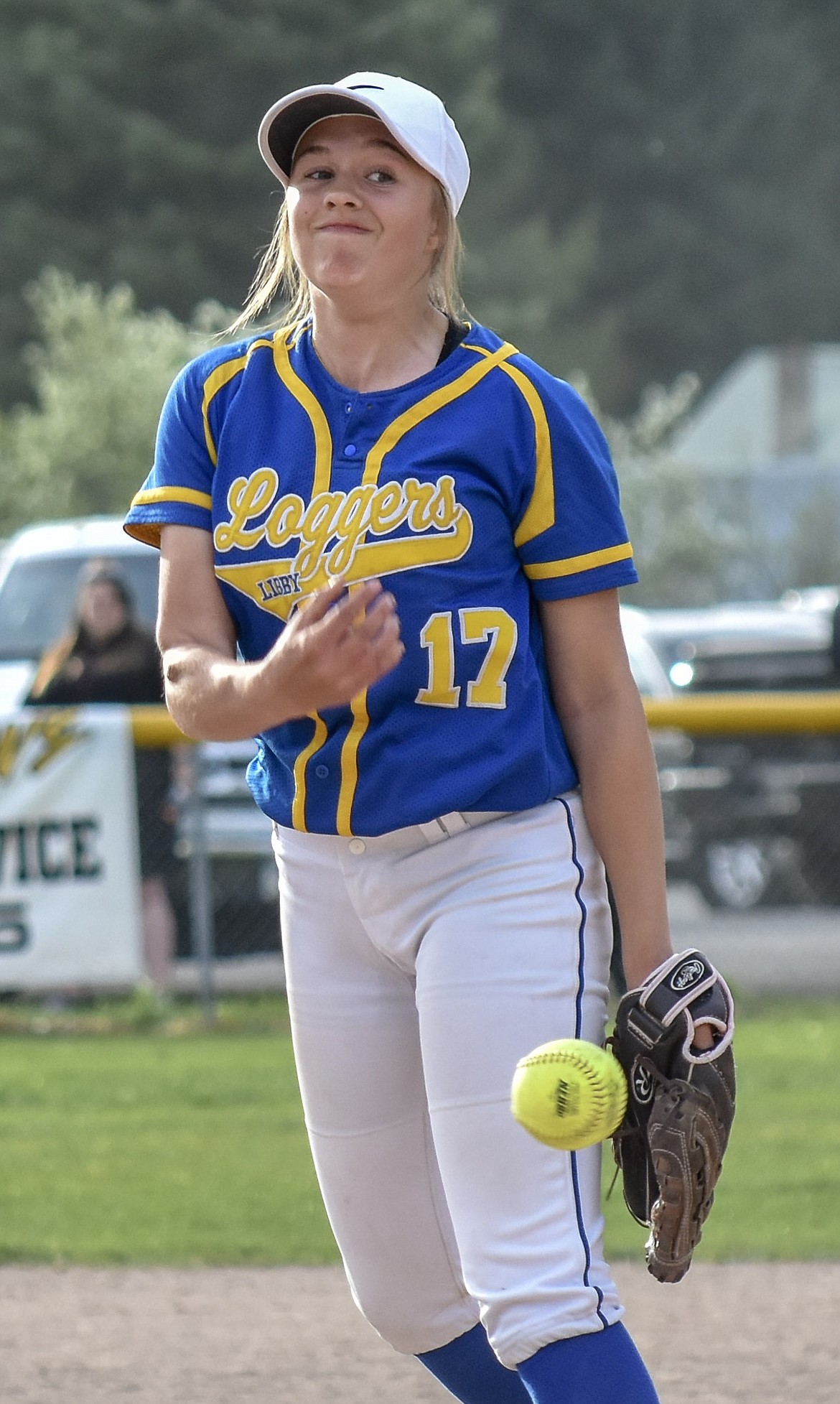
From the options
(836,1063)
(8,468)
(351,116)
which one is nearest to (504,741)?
(351,116)

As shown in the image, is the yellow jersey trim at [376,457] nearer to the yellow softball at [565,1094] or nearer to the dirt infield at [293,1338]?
the yellow softball at [565,1094]

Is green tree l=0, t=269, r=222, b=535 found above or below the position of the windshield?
above

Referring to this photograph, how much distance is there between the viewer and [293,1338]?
4918 millimetres

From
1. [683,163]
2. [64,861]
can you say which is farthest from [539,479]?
[683,163]

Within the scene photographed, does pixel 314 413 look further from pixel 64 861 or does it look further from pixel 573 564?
pixel 64 861

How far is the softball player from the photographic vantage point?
2.84 metres

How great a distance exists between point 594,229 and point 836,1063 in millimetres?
43859

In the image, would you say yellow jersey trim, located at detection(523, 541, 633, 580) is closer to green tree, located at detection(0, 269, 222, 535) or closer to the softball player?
the softball player

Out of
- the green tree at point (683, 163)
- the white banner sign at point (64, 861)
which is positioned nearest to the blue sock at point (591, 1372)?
the white banner sign at point (64, 861)

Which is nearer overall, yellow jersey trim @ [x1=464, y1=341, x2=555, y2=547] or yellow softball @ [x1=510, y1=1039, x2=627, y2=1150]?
yellow softball @ [x1=510, y1=1039, x2=627, y2=1150]

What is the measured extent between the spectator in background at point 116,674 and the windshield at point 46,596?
111cm

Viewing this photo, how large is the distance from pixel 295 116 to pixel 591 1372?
1.66 meters

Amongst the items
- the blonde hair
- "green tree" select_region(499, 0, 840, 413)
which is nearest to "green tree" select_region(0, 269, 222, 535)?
"green tree" select_region(499, 0, 840, 413)

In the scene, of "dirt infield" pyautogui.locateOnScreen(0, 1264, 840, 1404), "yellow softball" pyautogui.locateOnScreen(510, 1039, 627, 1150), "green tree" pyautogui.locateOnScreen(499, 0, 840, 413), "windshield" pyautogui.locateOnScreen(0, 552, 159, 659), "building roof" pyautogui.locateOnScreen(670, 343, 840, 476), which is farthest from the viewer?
"green tree" pyautogui.locateOnScreen(499, 0, 840, 413)
